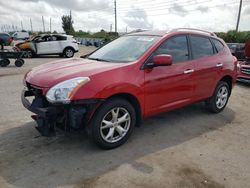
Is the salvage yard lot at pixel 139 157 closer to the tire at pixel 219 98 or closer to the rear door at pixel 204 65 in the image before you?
the tire at pixel 219 98

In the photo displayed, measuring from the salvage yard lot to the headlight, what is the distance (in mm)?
858

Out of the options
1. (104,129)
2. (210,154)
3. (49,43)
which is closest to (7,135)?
(104,129)

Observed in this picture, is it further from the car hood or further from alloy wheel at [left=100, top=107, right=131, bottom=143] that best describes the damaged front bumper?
alloy wheel at [left=100, top=107, right=131, bottom=143]

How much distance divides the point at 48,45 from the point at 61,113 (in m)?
14.7

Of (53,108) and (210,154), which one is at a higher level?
(53,108)

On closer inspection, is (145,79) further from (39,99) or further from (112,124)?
(39,99)

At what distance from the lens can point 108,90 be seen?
11.4 ft

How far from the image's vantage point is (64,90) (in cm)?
329

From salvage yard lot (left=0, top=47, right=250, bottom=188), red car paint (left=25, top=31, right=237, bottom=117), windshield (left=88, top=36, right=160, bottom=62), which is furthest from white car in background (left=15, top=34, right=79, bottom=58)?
red car paint (left=25, top=31, right=237, bottom=117)

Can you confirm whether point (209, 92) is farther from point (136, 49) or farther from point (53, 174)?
point (53, 174)

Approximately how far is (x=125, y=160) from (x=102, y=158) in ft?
1.06

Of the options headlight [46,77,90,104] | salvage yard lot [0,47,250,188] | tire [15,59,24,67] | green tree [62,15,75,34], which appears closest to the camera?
salvage yard lot [0,47,250,188]

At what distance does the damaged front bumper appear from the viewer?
332 cm

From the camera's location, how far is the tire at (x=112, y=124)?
11.5 ft
